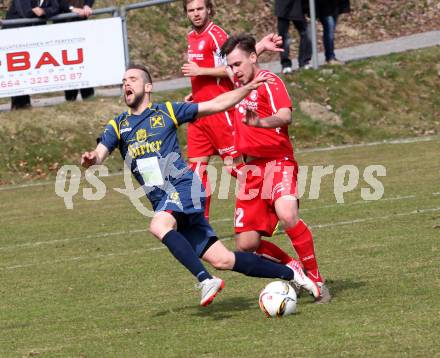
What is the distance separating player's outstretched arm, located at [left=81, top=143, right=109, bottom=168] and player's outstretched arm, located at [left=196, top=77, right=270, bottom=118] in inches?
29.5

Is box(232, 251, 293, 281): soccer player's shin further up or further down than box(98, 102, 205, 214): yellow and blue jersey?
further down

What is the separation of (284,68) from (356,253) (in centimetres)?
1119

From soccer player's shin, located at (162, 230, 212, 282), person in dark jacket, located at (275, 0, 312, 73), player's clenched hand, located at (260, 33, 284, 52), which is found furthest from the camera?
person in dark jacket, located at (275, 0, 312, 73)

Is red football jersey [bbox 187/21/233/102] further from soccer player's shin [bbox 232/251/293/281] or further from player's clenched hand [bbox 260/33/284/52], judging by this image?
soccer player's shin [bbox 232/251/293/281]

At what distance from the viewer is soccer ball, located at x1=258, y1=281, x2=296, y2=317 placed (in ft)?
27.6

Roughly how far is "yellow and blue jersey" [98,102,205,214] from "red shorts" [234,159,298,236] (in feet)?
1.78

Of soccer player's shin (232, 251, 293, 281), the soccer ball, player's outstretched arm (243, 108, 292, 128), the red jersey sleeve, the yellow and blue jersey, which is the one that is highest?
the red jersey sleeve

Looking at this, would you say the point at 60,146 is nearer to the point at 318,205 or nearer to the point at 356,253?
the point at 318,205

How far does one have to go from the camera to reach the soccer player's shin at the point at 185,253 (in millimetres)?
8617

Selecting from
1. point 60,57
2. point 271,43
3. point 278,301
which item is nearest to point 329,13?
point 60,57

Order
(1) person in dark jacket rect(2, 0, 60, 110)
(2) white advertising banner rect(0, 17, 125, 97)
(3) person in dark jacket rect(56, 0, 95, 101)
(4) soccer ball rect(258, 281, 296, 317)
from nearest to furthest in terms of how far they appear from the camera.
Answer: (4) soccer ball rect(258, 281, 296, 317), (2) white advertising banner rect(0, 17, 125, 97), (1) person in dark jacket rect(2, 0, 60, 110), (3) person in dark jacket rect(56, 0, 95, 101)

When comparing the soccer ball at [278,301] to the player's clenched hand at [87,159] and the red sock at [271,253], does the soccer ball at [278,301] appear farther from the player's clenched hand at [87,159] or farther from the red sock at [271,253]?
the player's clenched hand at [87,159]

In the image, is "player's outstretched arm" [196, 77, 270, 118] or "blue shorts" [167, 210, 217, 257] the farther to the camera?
"blue shorts" [167, 210, 217, 257]

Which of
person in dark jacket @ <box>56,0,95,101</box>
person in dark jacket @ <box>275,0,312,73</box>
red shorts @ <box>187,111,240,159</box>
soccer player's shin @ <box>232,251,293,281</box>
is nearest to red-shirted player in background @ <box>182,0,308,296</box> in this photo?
red shorts @ <box>187,111,240,159</box>
